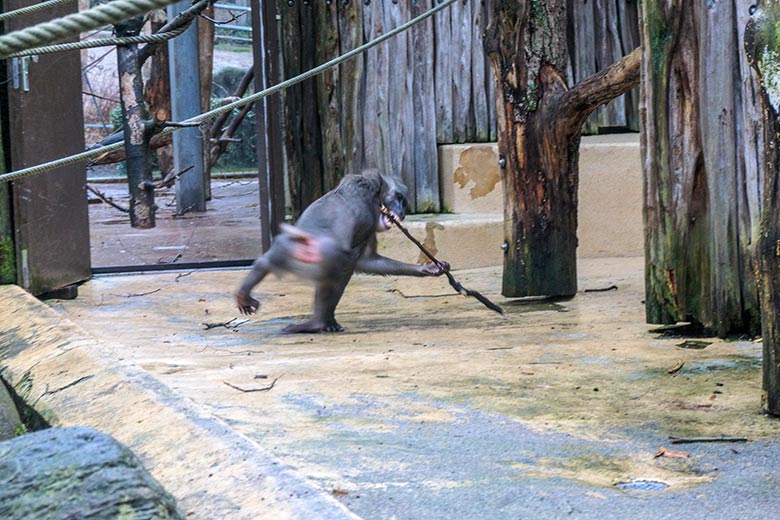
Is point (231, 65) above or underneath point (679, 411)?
above

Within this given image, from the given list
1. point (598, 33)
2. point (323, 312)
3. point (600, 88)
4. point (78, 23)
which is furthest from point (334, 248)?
point (78, 23)

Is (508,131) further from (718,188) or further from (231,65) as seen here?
(231,65)

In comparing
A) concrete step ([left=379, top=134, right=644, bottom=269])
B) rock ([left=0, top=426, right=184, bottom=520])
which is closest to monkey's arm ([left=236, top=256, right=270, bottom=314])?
concrete step ([left=379, top=134, right=644, bottom=269])

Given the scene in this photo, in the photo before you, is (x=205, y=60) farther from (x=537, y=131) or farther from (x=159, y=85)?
(x=537, y=131)

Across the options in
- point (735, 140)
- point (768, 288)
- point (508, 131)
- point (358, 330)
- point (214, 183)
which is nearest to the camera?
point (768, 288)

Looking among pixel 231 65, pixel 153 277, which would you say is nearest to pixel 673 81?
pixel 153 277

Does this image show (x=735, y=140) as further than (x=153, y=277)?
No

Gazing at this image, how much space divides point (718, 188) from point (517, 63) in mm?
2099

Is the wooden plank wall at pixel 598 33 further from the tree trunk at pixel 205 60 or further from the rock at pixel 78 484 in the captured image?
the rock at pixel 78 484

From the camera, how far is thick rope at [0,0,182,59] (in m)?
2.01

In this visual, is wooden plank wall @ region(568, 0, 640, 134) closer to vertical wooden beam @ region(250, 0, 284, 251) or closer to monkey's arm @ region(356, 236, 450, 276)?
vertical wooden beam @ region(250, 0, 284, 251)

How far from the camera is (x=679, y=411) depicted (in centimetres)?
389

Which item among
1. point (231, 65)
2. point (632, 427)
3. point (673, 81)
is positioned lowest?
point (632, 427)

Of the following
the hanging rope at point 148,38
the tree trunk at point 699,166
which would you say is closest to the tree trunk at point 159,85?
the hanging rope at point 148,38
